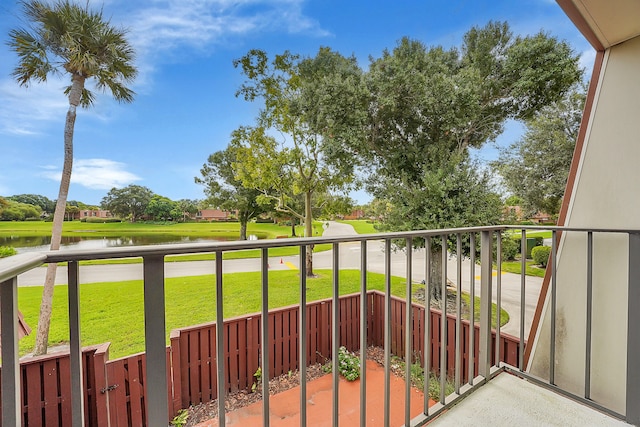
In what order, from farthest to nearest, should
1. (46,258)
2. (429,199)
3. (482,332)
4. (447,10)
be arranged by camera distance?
(447,10)
(429,199)
(482,332)
(46,258)

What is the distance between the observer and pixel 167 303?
15.7ft

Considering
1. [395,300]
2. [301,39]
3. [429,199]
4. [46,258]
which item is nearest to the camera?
[46,258]

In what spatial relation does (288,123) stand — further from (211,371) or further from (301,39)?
(211,371)

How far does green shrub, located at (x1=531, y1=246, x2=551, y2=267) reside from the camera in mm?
8305

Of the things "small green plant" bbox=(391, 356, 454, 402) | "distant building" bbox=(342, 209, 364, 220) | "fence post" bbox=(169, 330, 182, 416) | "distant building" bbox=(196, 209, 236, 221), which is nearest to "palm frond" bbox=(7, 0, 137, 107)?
"distant building" bbox=(196, 209, 236, 221)

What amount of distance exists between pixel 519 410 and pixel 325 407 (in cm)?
232

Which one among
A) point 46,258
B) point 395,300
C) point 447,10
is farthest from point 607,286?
point 447,10

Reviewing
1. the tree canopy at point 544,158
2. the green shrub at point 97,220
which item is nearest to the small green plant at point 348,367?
the tree canopy at point 544,158

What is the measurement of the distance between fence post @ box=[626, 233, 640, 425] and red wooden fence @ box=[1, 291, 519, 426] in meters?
1.68

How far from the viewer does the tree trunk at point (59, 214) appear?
16.6 ft

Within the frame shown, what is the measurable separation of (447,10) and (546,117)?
369 cm

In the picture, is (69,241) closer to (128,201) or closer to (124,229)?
(124,229)

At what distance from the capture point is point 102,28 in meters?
5.73

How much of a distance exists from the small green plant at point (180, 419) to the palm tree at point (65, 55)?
12.3 ft
